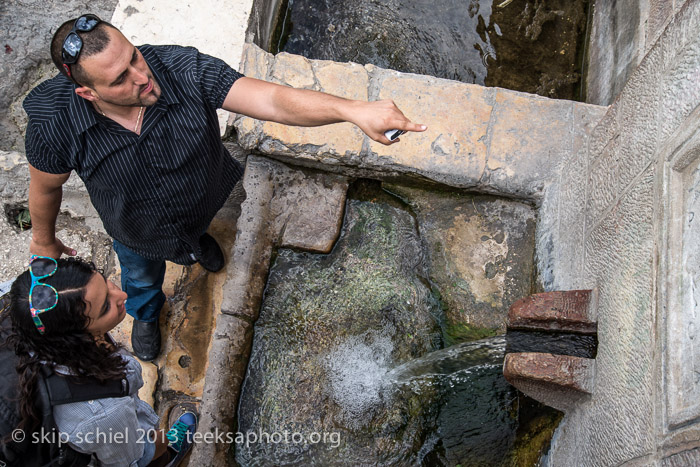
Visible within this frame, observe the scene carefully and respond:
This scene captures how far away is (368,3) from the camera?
3.68 m

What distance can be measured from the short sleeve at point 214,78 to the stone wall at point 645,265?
1421 millimetres

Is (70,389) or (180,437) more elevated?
(70,389)

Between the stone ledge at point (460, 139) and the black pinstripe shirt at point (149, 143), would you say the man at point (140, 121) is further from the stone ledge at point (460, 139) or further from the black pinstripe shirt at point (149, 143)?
the stone ledge at point (460, 139)

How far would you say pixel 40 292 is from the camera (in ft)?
5.11

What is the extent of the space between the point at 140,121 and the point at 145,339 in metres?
1.31

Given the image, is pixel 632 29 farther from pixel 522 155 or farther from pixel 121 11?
pixel 121 11

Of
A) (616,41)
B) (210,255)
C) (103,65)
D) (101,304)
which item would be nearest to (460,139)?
(616,41)

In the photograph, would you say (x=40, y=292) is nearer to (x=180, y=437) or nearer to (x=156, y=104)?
(x=156, y=104)

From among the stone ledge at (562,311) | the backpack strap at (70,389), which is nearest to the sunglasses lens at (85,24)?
the backpack strap at (70,389)

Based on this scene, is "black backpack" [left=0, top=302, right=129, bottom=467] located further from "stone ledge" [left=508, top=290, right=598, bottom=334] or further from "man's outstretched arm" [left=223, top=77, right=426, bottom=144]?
"stone ledge" [left=508, top=290, right=598, bottom=334]

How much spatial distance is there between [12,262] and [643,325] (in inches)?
128

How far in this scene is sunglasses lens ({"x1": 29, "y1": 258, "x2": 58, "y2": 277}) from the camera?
1597mm

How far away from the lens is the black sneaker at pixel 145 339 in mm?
2708

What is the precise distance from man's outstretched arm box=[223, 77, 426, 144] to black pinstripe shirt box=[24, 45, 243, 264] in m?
0.07
